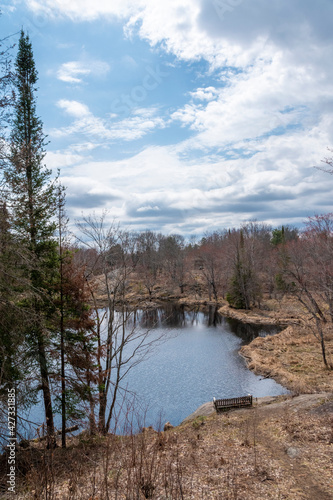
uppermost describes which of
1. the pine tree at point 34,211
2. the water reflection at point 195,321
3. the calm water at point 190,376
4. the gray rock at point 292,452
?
the pine tree at point 34,211

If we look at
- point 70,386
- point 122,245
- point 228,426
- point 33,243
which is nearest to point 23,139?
point 33,243

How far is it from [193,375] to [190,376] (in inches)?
11.6

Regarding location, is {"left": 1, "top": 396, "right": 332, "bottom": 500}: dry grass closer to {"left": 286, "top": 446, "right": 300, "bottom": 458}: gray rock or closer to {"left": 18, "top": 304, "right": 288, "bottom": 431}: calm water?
{"left": 286, "top": 446, "right": 300, "bottom": 458}: gray rock

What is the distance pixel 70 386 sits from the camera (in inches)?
486

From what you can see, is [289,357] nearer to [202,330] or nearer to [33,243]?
[202,330]

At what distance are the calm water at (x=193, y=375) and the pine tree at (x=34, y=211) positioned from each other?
466cm

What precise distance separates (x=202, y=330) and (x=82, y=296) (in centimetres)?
2310

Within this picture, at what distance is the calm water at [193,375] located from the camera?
678 inches

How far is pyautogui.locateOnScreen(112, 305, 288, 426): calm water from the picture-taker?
56.5ft

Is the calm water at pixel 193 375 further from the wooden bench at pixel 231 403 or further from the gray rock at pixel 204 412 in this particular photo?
the wooden bench at pixel 231 403

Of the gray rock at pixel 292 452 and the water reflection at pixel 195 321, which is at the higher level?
the gray rock at pixel 292 452

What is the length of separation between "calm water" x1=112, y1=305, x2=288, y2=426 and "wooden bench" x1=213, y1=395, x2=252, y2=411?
8.35 ft

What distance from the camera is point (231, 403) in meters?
14.2

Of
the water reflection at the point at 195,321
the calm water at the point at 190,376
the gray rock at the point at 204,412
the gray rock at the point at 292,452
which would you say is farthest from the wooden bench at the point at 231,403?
the water reflection at the point at 195,321
